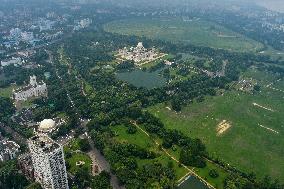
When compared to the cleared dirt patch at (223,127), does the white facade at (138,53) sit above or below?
below

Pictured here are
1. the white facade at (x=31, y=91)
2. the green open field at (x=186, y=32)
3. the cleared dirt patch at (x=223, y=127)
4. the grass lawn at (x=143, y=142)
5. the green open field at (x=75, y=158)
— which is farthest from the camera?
the green open field at (x=186, y=32)

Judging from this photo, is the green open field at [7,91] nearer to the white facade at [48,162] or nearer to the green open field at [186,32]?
the white facade at [48,162]

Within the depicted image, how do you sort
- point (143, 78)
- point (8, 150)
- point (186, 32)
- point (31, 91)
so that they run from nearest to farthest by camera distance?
point (8, 150), point (31, 91), point (143, 78), point (186, 32)

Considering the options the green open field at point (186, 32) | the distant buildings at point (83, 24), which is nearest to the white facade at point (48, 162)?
the green open field at point (186, 32)

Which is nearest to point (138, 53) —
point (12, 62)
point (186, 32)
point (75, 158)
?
point (12, 62)

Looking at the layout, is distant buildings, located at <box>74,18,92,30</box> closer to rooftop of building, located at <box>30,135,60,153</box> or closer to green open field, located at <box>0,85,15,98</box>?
green open field, located at <box>0,85,15,98</box>

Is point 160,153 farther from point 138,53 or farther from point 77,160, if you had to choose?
point 138,53
